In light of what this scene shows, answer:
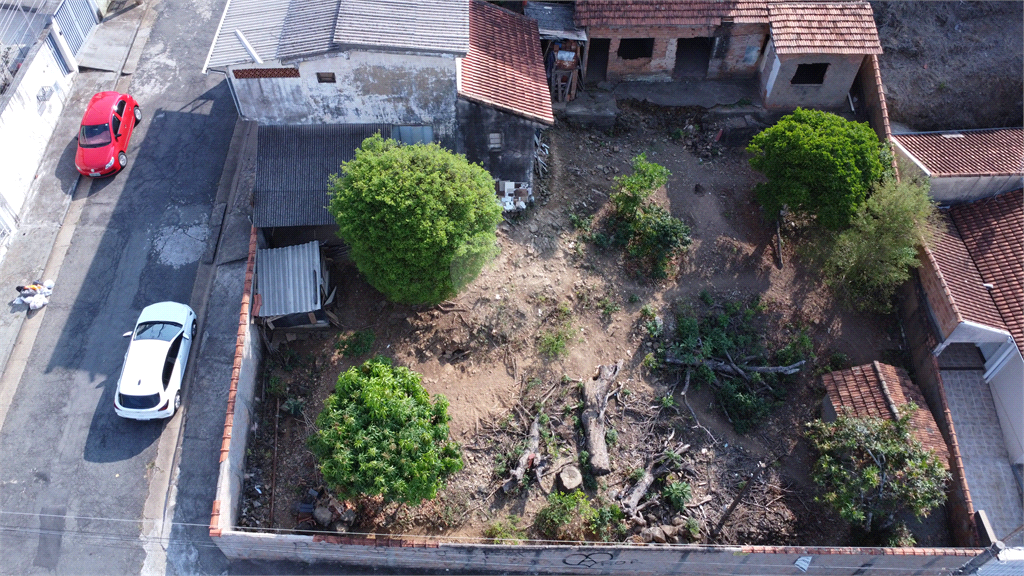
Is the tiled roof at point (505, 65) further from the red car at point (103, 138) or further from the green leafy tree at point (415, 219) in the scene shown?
the red car at point (103, 138)

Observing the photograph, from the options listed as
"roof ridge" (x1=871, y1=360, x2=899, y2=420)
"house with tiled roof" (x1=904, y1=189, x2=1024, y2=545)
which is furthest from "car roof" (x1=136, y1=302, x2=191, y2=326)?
"house with tiled roof" (x1=904, y1=189, x2=1024, y2=545)

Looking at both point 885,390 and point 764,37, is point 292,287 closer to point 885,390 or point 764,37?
point 885,390

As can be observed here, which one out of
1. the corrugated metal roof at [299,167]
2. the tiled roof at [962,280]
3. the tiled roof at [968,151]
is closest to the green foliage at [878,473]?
the tiled roof at [962,280]

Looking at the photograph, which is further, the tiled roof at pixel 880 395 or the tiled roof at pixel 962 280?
the tiled roof at pixel 962 280

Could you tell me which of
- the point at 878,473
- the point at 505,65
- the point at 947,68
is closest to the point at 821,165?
the point at 878,473

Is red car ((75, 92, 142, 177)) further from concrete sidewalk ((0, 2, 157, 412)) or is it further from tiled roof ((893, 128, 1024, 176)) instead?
tiled roof ((893, 128, 1024, 176))

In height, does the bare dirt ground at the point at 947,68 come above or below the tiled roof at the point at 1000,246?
above
